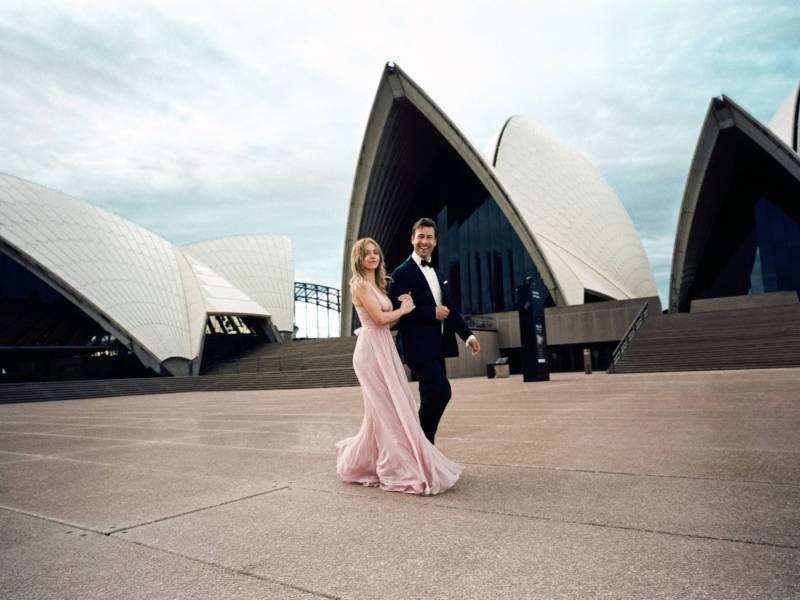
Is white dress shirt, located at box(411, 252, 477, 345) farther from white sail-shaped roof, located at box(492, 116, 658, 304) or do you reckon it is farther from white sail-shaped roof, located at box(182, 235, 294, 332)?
white sail-shaped roof, located at box(182, 235, 294, 332)

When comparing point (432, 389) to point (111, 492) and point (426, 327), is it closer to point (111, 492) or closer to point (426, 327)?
point (426, 327)

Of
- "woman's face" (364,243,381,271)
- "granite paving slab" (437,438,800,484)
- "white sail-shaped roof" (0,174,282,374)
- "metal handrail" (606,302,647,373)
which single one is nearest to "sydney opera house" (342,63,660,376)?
"metal handrail" (606,302,647,373)

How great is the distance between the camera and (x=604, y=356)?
2478 cm

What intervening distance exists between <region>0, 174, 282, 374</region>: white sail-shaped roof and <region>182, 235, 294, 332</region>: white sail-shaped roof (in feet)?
24.2

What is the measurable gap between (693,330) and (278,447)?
710 inches

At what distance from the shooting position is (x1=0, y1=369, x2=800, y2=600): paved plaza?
178cm

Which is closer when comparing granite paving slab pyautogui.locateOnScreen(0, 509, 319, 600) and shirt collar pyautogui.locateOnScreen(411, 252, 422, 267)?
granite paving slab pyautogui.locateOnScreen(0, 509, 319, 600)

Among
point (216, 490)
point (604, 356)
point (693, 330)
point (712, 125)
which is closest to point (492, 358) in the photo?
point (604, 356)

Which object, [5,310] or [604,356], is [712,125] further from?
[5,310]

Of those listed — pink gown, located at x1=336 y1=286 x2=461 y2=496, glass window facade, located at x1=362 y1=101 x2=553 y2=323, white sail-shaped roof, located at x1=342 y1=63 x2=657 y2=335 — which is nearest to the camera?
pink gown, located at x1=336 y1=286 x2=461 y2=496

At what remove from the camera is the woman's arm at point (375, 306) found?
333 cm

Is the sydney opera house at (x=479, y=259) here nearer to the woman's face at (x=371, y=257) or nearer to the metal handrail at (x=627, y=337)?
the metal handrail at (x=627, y=337)

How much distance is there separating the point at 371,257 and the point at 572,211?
32.9 meters

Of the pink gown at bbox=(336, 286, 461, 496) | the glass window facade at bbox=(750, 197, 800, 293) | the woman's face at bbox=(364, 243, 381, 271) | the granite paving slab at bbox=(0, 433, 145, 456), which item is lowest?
the granite paving slab at bbox=(0, 433, 145, 456)
